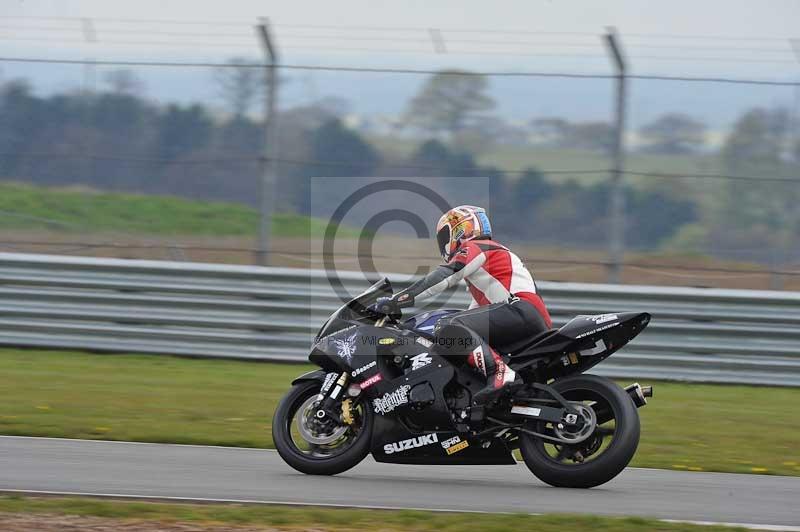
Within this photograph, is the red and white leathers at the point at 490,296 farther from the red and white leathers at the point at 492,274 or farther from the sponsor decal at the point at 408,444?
the sponsor decal at the point at 408,444

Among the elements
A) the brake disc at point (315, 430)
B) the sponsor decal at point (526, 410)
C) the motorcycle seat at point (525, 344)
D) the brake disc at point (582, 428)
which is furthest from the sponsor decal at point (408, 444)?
the brake disc at point (582, 428)

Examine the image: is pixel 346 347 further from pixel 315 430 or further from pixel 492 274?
pixel 492 274

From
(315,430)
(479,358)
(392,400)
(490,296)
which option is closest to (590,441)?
(479,358)

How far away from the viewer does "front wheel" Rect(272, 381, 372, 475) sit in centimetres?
745

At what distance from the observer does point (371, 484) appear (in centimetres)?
730

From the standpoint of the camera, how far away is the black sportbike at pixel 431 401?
7238 mm

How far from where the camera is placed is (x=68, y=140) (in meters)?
13.3

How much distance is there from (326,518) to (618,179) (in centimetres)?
722

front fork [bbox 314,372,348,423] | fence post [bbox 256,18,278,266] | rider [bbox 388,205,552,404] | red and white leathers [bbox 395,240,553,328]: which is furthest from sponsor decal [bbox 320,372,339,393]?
fence post [bbox 256,18,278,266]

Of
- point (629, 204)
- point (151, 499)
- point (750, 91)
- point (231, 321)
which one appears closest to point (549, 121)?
point (629, 204)

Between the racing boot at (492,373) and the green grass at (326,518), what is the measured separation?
1109 millimetres

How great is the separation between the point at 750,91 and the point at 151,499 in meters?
8.18

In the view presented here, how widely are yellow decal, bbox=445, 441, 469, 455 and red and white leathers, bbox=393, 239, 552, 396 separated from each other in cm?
44

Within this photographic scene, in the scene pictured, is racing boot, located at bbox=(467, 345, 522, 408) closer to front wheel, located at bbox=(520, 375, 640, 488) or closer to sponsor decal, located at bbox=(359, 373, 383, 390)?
front wheel, located at bbox=(520, 375, 640, 488)
